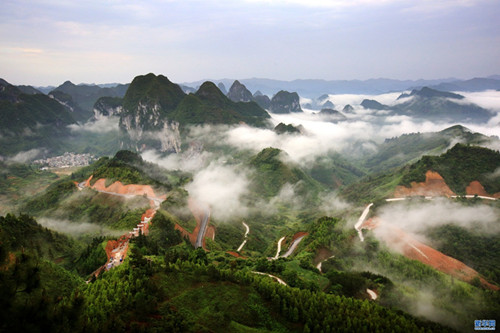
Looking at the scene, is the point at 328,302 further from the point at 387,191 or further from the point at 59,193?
the point at 59,193

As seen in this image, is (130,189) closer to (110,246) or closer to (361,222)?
(110,246)

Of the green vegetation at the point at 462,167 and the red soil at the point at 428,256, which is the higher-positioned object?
the green vegetation at the point at 462,167

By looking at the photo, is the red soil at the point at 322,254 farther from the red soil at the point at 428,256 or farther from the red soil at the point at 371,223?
the red soil at the point at 371,223

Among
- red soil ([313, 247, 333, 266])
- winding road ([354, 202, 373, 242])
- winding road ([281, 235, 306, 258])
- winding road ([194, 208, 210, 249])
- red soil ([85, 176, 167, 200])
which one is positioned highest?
→ red soil ([85, 176, 167, 200])

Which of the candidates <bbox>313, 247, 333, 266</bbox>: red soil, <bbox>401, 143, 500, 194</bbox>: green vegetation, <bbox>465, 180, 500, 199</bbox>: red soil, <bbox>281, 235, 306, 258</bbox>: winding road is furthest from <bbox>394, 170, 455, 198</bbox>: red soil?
<bbox>313, 247, 333, 266</bbox>: red soil

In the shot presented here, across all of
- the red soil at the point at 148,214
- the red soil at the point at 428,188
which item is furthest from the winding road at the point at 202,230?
the red soil at the point at 428,188

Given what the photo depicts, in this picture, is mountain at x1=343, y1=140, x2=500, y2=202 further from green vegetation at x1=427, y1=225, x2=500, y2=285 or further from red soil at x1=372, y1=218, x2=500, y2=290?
red soil at x1=372, y1=218, x2=500, y2=290

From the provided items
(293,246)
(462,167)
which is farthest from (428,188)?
(293,246)

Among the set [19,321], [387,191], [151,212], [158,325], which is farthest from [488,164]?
[19,321]
